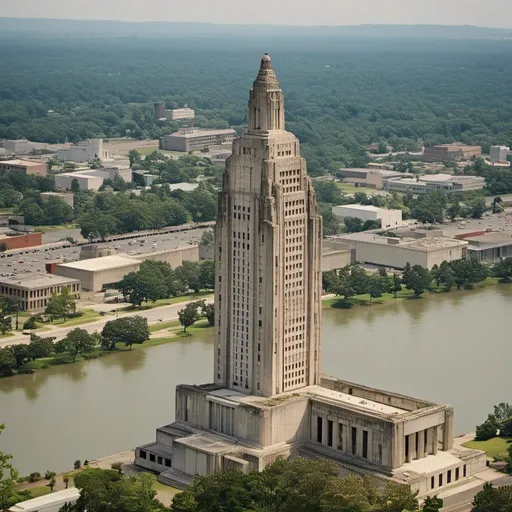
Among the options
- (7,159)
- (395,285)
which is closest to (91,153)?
(7,159)

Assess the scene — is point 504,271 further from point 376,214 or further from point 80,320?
point 80,320

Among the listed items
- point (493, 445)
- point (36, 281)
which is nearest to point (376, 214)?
point (36, 281)

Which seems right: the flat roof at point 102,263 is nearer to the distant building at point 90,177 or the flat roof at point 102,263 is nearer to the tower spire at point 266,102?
the tower spire at point 266,102

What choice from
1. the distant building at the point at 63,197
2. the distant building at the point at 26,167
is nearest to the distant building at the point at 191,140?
the distant building at the point at 26,167

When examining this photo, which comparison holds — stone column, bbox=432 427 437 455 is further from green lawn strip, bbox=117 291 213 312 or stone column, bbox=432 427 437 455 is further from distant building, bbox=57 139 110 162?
distant building, bbox=57 139 110 162

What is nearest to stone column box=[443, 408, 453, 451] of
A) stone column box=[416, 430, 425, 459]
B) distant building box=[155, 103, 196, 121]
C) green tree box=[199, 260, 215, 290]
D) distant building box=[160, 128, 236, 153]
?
stone column box=[416, 430, 425, 459]
